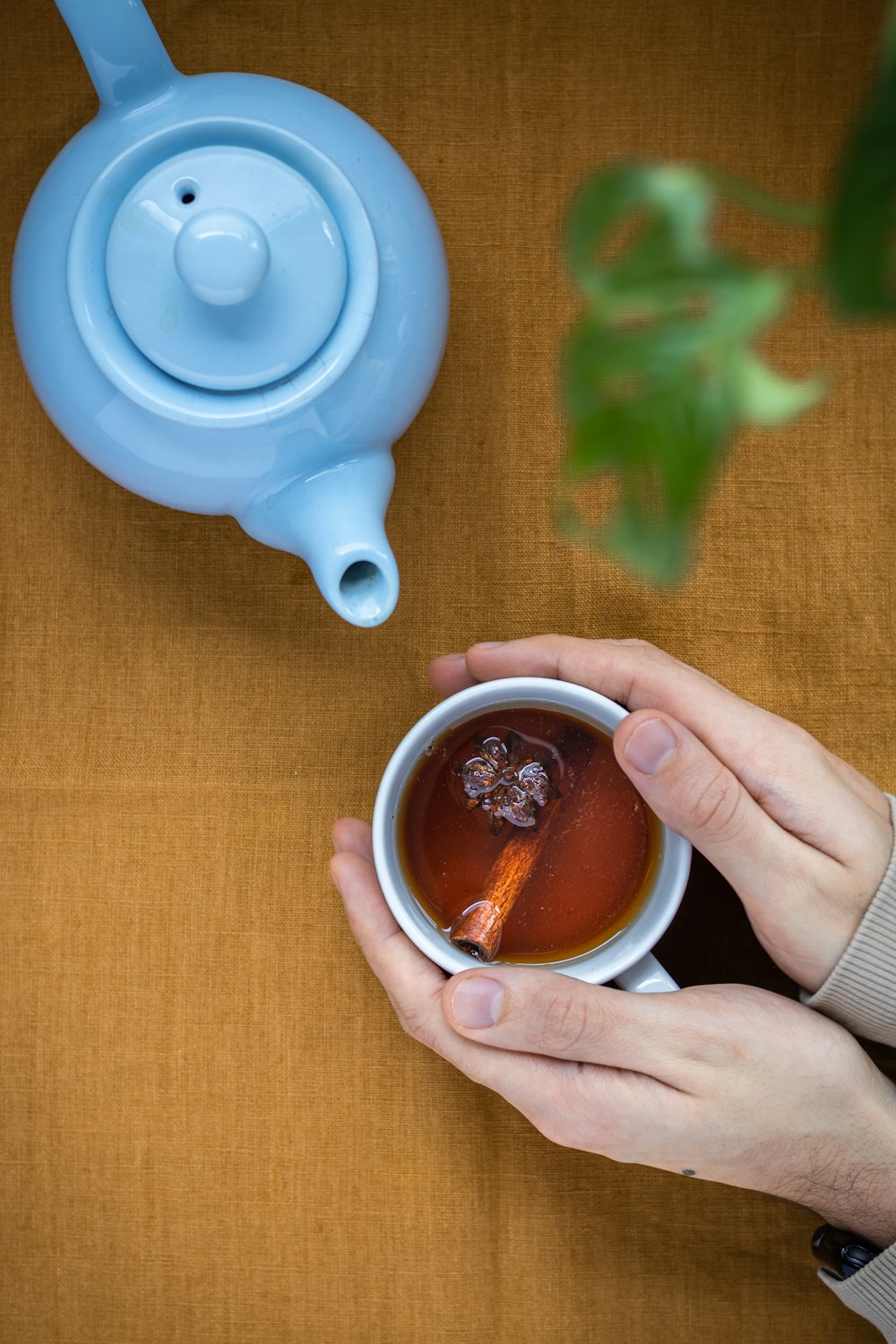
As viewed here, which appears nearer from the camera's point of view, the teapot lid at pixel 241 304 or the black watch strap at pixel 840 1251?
the teapot lid at pixel 241 304

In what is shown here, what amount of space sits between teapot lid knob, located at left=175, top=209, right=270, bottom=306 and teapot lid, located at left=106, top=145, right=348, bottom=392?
0.02 m

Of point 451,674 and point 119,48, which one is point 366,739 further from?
point 119,48

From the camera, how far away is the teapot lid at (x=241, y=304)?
1.59ft

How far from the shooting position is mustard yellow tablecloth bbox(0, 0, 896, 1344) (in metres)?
0.71

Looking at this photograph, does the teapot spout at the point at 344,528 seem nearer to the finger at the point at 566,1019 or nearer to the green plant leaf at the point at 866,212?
the finger at the point at 566,1019

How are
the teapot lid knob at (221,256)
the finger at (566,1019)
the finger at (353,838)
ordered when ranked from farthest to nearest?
the finger at (353,838) → the finger at (566,1019) → the teapot lid knob at (221,256)

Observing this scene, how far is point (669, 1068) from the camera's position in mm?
601

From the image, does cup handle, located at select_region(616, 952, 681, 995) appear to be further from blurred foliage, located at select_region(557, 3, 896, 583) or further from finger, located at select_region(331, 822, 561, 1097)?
blurred foliage, located at select_region(557, 3, 896, 583)

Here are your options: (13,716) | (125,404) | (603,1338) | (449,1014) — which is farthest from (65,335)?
(603,1338)

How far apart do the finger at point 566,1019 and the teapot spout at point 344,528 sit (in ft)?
0.67

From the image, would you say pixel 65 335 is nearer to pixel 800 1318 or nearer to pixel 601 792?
pixel 601 792

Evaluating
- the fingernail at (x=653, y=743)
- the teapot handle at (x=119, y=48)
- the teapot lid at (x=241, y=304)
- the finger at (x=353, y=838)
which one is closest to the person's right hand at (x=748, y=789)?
the fingernail at (x=653, y=743)

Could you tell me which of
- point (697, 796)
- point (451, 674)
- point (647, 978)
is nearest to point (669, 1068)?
point (647, 978)

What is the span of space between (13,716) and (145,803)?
4.1 inches
